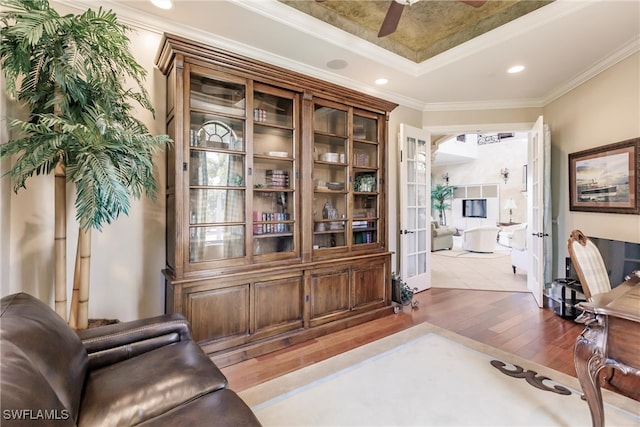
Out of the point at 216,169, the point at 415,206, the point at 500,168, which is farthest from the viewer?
the point at 500,168

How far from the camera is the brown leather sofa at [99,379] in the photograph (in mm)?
883

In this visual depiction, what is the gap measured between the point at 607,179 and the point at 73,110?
4777 millimetres

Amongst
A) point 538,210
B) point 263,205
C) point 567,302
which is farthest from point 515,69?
point 263,205

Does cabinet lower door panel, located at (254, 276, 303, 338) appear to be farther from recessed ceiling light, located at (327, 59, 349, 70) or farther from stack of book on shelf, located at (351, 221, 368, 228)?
recessed ceiling light, located at (327, 59, 349, 70)

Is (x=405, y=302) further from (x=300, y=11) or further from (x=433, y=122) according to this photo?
(x=300, y=11)

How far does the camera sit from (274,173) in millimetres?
2854

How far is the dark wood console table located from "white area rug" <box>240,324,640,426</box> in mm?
433

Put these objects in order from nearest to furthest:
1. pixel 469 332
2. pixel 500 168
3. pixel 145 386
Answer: pixel 145 386 < pixel 469 332 < pixel 500 168

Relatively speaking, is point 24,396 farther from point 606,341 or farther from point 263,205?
point 606,341

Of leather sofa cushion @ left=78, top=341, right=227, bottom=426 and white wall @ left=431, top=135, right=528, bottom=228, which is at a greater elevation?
white wall @ left=431, top=135, right=528, bottom=228

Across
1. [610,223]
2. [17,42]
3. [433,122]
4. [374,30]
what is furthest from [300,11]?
[610,223]

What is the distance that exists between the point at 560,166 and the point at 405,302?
285 centimetres

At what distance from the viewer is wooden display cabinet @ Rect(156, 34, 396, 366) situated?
2301 millimetres

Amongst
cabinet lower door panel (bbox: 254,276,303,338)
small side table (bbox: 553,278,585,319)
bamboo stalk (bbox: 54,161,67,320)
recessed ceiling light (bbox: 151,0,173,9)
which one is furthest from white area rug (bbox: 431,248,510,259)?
bamboo stalk (bbox: 54,161,67,320)
